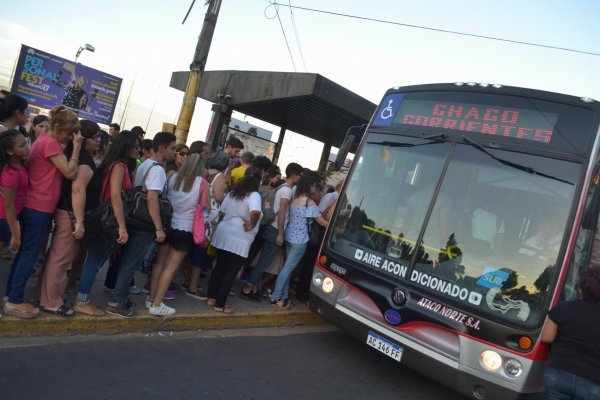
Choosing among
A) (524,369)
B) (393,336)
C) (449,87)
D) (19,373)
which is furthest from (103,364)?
(449,87)

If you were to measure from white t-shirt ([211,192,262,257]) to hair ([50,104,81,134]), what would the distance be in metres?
2.00

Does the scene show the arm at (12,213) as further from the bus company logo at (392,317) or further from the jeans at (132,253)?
the bus company logo at (392,317)

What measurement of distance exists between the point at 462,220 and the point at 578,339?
4.64 ft

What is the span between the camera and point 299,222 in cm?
620

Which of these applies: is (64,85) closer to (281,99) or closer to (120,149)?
(281,99)

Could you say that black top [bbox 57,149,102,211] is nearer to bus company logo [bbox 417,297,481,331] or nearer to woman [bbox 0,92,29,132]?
woman [bbox 0,92,29,132]

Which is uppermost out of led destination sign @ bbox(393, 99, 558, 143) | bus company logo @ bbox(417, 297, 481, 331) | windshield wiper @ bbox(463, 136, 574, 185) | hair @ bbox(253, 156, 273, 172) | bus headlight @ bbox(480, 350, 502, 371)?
led destination sign @ bbox(393, 99, 558, 143)

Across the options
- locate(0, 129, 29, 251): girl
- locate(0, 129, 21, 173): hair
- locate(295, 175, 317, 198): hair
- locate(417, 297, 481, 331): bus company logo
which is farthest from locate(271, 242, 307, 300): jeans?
locate(0, 129, 21, 173): hair

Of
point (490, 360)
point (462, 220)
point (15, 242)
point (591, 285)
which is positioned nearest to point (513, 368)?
point (490, 360)

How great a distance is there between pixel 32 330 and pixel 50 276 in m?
0.47

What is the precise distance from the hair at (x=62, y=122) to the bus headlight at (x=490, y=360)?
12.7 feet

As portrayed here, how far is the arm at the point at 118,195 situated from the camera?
4281 millimetres

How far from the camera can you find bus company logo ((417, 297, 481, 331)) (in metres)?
4.04

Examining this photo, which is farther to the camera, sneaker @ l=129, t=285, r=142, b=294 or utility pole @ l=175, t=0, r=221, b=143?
utility pole @ l=175, t=0, r=221, b=143
